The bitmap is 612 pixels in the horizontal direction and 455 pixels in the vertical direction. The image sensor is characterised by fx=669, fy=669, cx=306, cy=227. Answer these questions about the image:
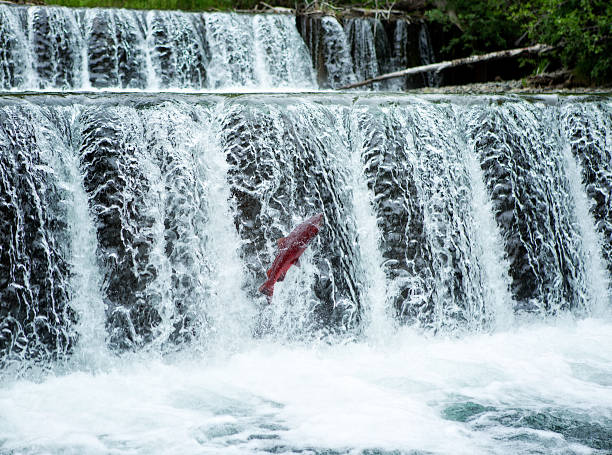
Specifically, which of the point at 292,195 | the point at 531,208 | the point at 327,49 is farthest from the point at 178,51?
the point at 531,208

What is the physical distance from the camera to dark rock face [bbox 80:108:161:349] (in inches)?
189

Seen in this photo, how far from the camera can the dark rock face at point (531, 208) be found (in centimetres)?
575

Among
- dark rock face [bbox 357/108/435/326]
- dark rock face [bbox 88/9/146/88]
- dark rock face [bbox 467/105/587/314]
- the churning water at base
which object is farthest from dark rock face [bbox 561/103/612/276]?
dark rock face [bbox 88/9/146/88]

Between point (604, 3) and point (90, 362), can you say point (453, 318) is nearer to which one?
point (90, 362)

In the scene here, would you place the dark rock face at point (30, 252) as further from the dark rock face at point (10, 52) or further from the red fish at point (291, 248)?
the dark rock face at point (10, 52)

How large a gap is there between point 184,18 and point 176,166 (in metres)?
5.45

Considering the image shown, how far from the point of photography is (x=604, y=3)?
9.21 meters

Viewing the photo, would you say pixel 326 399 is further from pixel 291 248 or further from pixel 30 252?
pixel 30 252

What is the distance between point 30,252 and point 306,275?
78.4 inches

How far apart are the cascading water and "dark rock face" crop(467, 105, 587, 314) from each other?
19 millimetres

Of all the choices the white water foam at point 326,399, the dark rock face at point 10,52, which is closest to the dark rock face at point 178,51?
the dark rock face at point 10,52

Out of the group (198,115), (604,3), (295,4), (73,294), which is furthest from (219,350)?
(295,4)

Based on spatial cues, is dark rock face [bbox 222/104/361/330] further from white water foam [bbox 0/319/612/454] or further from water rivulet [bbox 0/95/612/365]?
white water foam [bbox 0/319/612/454]

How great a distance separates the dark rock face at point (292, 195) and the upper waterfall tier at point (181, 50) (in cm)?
434
